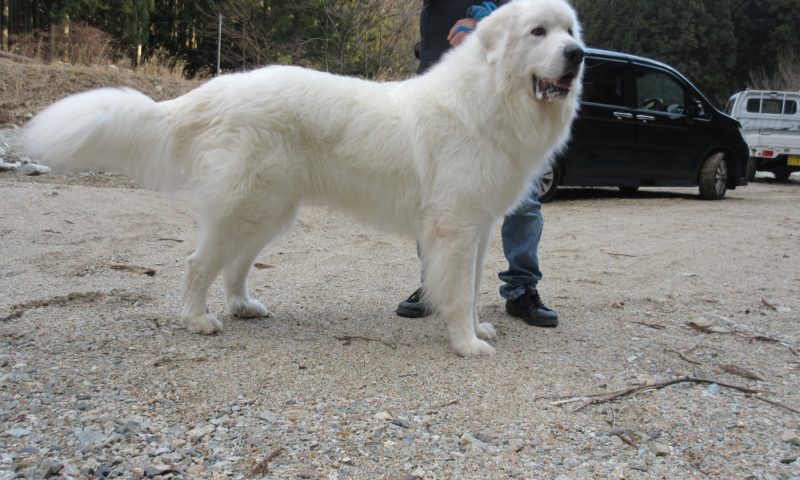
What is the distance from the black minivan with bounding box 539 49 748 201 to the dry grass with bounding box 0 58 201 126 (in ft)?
27.6

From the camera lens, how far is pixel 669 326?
3783 millimetres

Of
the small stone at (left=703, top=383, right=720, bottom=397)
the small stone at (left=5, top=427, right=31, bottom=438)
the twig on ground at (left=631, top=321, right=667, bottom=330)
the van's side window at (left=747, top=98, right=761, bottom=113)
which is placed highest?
the van's side window at (left=747, top=98, right=761, bottom=113)

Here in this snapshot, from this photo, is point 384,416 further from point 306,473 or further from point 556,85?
point 556,85

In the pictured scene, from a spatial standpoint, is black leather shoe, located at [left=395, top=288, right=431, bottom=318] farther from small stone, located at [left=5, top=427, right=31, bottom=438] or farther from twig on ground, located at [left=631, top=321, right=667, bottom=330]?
small stone, located at [left=5, top=427, right=31, bottom=438]

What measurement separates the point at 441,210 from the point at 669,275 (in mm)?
2947

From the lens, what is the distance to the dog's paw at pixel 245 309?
3639 millimetres

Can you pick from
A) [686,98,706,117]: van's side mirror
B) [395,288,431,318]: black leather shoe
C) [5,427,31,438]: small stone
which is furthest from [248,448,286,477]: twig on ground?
[686,98,706,117]: van's side mirror

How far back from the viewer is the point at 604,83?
9320 mm

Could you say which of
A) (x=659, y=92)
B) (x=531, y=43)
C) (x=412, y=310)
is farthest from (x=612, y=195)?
(x=531, y=43)

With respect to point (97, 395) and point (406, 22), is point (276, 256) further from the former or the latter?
point (406, 22)

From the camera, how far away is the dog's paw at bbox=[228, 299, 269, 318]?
3.64m

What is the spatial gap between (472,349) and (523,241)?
991 mm

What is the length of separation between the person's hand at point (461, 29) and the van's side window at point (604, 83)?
19.9 feet

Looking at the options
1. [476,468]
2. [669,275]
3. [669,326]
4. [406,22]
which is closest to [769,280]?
[669,275]
